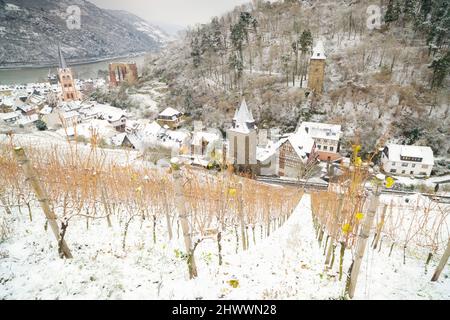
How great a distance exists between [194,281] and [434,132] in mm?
44782

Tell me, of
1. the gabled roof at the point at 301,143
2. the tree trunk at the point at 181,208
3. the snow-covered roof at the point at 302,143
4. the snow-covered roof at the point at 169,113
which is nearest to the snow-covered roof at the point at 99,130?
the snow-covered roof at the point at 169,113

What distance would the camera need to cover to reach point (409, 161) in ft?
102

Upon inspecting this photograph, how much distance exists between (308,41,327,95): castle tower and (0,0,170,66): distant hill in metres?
147

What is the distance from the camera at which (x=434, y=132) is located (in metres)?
36.3

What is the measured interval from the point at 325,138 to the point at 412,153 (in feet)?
34.7

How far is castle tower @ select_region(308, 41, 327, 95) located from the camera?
46719 mm

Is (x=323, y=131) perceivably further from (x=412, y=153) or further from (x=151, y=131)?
(x=151, y=131)

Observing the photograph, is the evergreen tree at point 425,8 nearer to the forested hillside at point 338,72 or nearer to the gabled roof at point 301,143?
the forested hillside at point 338,72

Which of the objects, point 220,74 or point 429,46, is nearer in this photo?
point 429,46

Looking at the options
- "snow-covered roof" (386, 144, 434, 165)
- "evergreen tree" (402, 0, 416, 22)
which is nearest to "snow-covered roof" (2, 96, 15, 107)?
"snow-covered roof" (386, 144, 434, 165)

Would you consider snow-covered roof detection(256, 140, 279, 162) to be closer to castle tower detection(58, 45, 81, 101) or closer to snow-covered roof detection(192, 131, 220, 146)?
snow-covered roof detection(192, 131, 220, 146)

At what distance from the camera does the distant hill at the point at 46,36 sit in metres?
134

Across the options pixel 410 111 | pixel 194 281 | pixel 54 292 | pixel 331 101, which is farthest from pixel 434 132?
pixel 54 292

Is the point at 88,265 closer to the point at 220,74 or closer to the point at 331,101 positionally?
the point at 331,101
